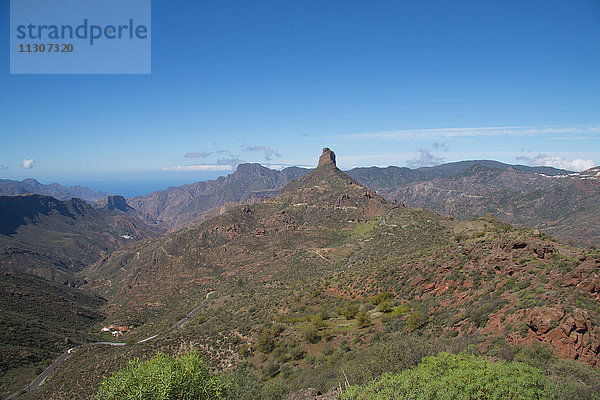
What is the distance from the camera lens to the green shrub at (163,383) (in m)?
16.8

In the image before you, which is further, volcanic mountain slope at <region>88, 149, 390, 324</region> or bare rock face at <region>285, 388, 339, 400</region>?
volcanic mountain slope at <region>88, 149, 390, 324</region>

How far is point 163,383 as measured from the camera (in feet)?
55.4

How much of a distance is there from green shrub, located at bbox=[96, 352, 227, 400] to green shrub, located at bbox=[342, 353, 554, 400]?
8964mm

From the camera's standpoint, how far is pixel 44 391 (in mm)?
37875

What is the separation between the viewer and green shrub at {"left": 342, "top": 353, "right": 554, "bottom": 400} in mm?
13302

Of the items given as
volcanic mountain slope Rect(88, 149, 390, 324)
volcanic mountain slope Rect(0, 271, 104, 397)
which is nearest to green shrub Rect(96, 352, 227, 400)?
volcanic mountain slope Rect(0, 271, 104, 397)

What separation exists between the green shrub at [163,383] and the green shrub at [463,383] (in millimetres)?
8964

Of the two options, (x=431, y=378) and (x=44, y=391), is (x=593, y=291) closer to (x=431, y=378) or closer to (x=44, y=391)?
(x=431, y=378)

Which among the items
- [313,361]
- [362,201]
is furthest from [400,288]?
[362,201]

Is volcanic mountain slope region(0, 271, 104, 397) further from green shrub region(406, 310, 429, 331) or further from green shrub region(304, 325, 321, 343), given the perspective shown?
green shrub region(406, 310, 429, 331)

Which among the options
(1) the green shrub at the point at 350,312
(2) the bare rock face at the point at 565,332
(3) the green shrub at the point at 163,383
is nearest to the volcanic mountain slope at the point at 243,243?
(1) the green shrub at the point at 350,312

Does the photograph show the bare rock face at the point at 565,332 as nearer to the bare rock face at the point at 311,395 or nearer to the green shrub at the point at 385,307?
the bare rock face at the point at 311,395

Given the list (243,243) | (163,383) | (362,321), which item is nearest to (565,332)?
(362,321)

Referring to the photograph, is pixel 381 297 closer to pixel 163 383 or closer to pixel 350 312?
pixel 350 312
